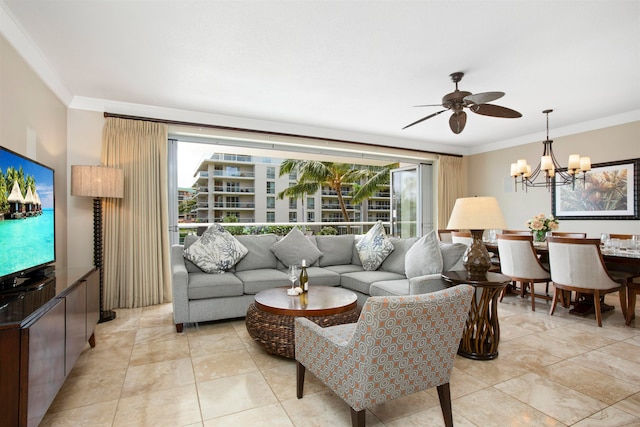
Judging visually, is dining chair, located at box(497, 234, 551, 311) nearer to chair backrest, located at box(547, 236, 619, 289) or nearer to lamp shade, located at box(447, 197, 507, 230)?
chair backrest, located at box(547, 236, 619, 289)

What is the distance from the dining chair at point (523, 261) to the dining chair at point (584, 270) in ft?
0.83

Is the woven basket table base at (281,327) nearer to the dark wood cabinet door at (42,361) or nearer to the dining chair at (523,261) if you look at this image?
the dark wood cabinet door at (42,361)

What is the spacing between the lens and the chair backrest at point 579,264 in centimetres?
331

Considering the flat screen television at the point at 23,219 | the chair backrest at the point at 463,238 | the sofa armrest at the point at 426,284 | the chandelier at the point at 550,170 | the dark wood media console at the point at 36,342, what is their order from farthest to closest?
the chair backrest at the point at 463,238
the chandelier at the point at 550,170
the sofa armrest at the point at 426,284
the flat screen television at the point at 23,219
the dark wood media console at the point at 36,342

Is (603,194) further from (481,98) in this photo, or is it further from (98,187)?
(98,187)

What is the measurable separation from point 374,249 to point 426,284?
3.92ft

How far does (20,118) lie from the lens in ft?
8.81

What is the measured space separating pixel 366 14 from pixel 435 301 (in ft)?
6.42

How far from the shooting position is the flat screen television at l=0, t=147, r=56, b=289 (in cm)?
184

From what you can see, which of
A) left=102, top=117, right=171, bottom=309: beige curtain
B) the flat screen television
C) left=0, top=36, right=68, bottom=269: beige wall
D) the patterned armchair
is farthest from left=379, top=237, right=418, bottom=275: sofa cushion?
left=0, top=36, right=68, bottom=269: beige wall

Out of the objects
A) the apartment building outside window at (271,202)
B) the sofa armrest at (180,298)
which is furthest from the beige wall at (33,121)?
the apartment building outside window at (271,202)

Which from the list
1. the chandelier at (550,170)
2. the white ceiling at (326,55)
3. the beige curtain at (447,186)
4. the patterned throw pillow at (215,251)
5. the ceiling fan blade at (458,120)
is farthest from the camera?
the beige curtain at (447,186)

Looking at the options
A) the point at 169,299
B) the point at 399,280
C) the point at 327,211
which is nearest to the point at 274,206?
the point at 327,211

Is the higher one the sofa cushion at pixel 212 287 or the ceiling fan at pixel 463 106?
the ceiling fan at pixel 463 106
